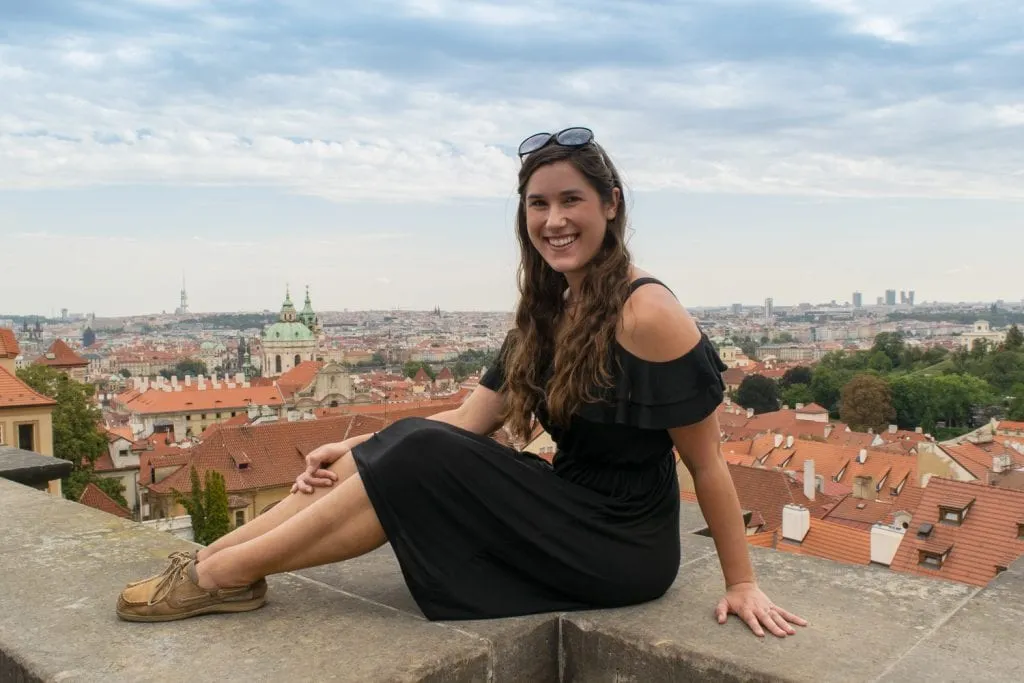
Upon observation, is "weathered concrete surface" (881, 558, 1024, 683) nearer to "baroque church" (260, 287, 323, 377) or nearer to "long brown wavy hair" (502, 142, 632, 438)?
"long brown wavy hair" (502, 142, 632, 438)

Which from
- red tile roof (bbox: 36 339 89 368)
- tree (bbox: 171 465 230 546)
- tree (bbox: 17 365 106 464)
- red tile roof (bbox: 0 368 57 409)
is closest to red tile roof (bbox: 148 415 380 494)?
tree (bbox: 17 365 106 464)

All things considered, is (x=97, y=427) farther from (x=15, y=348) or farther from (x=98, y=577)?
(x=98, y=577)

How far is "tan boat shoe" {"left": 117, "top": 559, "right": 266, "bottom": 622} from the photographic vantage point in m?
2.06

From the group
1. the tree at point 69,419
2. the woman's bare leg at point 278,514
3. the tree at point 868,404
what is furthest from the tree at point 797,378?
the woman's bare leg at point 278,514

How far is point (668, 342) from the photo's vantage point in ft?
6.63

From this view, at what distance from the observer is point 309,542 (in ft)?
6.74

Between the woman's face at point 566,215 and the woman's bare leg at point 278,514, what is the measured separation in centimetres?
72

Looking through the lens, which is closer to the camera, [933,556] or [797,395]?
[933,556]

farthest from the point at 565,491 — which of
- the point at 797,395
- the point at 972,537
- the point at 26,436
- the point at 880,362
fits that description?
the point at 880,362

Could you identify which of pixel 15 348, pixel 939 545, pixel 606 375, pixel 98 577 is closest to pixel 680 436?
pixel 606 375

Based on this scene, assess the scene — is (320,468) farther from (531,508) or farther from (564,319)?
(564,319)

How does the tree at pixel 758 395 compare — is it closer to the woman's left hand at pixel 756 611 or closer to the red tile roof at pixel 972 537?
the red tile roof at pixel 972 537

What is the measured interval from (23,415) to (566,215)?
55.3 ft

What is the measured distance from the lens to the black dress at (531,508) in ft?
6.61
